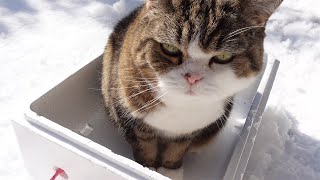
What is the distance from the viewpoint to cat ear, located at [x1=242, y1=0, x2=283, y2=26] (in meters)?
0.81

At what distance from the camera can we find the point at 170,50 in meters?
0.81

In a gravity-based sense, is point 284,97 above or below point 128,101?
below

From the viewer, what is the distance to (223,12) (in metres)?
Result: 0.80

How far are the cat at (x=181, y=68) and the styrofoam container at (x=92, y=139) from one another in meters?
0.12

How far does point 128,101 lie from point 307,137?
0.79 meters

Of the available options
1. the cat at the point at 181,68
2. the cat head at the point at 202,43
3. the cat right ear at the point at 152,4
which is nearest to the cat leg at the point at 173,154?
the cat at the point at 181,68

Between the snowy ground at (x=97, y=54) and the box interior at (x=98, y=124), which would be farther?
the snowy ground at (x=97, y=54)

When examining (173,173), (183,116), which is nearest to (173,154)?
(173,173)

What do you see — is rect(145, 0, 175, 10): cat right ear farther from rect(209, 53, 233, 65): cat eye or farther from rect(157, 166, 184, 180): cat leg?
rect(157, 166, 184, 180): cat leg

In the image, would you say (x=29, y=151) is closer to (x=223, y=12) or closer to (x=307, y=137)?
(x=223, y=12)

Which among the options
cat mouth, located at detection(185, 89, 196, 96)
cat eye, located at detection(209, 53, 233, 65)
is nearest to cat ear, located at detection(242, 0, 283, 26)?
cat eye, located at detection(209, 53, 233, 65)

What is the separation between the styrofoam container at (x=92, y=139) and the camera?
79 centimetres

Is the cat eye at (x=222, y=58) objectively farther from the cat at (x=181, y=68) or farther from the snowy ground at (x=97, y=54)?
the snowy ground at (x=97, y=54)

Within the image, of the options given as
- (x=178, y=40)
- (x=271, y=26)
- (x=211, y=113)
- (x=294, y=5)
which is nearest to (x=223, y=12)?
Result: (x=178, y=40)
